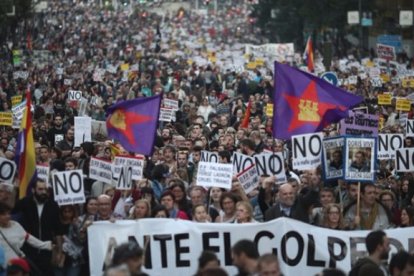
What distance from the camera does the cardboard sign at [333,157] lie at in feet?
57.1

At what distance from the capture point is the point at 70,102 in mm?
34781

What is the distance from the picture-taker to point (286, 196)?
16.0m

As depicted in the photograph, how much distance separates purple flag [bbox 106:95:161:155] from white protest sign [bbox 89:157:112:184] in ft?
0.93

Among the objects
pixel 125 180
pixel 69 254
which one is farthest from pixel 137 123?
pixel 69 254

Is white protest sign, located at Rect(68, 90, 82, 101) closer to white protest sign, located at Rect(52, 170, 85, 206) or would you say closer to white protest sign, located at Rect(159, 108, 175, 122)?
white protest sign, located at Rect(159, 108, 175, 122)

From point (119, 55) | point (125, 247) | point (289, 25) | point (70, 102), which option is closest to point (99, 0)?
point (289, 25)

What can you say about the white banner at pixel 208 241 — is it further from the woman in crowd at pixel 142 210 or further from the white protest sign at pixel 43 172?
the white protest sign at pixel 43 172

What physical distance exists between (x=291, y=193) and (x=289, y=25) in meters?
81.1

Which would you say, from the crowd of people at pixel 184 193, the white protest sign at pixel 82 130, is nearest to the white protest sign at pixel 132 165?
the crowd of people at pixel 184 193

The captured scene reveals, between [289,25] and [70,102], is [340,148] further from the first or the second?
[289,25]

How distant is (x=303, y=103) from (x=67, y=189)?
3.24 m

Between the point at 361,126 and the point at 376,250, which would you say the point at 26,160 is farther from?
the point at 361,126

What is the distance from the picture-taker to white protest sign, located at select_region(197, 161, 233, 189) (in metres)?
17.1

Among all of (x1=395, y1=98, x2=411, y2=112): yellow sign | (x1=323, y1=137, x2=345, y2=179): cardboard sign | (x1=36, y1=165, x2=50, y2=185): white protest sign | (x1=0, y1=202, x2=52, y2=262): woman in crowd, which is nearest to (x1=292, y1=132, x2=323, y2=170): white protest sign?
(x1=323, y1=137, x2=345, y2=179): cardboard sign
